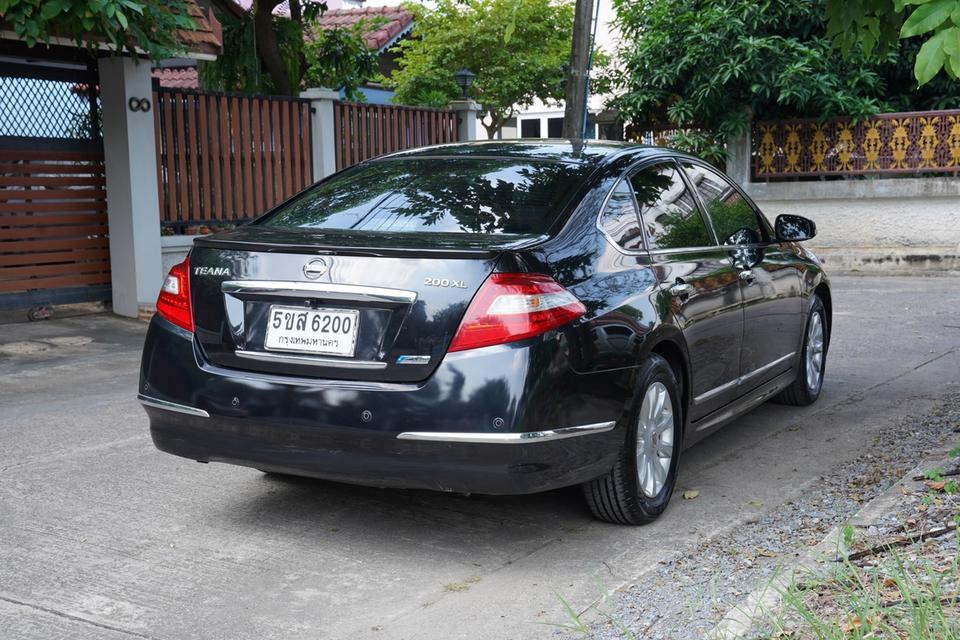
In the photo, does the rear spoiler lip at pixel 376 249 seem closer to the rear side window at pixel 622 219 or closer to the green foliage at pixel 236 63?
the rear side window at pixel 622 219

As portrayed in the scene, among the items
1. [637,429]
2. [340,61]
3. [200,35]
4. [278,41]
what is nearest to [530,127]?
[340,61]

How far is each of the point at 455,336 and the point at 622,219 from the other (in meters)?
1.18

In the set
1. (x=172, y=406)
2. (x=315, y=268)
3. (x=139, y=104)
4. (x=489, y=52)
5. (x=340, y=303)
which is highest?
(x=489, y=52)

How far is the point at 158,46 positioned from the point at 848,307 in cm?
733

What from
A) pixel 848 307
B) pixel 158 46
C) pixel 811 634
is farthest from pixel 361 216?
pixel 848 307

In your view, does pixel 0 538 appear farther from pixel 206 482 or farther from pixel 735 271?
pixel 735 271

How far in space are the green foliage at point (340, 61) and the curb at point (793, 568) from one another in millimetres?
13849

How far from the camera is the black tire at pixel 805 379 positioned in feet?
22.4

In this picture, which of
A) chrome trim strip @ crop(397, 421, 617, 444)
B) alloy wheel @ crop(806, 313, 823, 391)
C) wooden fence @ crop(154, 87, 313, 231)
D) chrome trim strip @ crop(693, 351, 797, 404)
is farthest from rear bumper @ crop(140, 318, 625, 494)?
wooden fence @ crop(154, 87, 313, 231)

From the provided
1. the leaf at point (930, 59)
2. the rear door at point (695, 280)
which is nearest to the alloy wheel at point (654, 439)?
the rear door at point (695, 280)

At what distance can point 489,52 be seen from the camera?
98.3 feet

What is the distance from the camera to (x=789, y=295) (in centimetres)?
639

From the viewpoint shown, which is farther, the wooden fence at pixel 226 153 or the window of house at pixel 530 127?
the window of house at pixel 530 127

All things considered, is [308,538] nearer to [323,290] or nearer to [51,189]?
[323,290]
